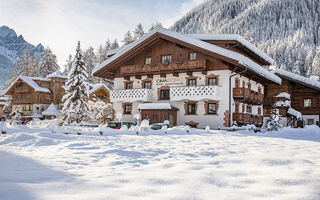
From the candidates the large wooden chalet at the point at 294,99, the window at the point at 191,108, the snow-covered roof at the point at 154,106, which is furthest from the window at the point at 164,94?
the large wooden chalet at the point at 294,99

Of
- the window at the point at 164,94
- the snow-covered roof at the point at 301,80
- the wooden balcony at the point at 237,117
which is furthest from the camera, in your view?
the snow-covered roof at the point at 301,80

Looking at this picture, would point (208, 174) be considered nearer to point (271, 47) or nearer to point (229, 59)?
point (229, 59)

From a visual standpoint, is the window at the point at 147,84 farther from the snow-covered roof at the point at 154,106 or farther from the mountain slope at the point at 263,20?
the mountain slope at the point at 263,20

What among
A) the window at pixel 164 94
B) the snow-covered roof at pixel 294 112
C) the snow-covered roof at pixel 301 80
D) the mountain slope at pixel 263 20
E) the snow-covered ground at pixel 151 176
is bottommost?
the snow-covered ground at pixel 151 176

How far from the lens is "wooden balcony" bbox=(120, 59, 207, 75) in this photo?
2398cm

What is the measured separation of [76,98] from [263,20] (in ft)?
443

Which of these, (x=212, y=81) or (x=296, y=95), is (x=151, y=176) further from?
(x=296, y=95)

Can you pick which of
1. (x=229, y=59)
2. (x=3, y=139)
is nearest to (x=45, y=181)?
(x=3, y=139)

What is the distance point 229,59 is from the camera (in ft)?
71.8

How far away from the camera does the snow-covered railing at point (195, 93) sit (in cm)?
2300

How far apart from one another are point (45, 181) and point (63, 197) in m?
1.19

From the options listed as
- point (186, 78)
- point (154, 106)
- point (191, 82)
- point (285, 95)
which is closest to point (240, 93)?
point (191, 82)

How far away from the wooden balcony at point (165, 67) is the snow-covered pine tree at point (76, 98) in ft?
15.0

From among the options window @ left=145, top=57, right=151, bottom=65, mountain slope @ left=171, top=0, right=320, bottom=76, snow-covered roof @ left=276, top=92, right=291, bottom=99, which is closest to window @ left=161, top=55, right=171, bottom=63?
window @ left=145, top=57, right=151, bottom=65
